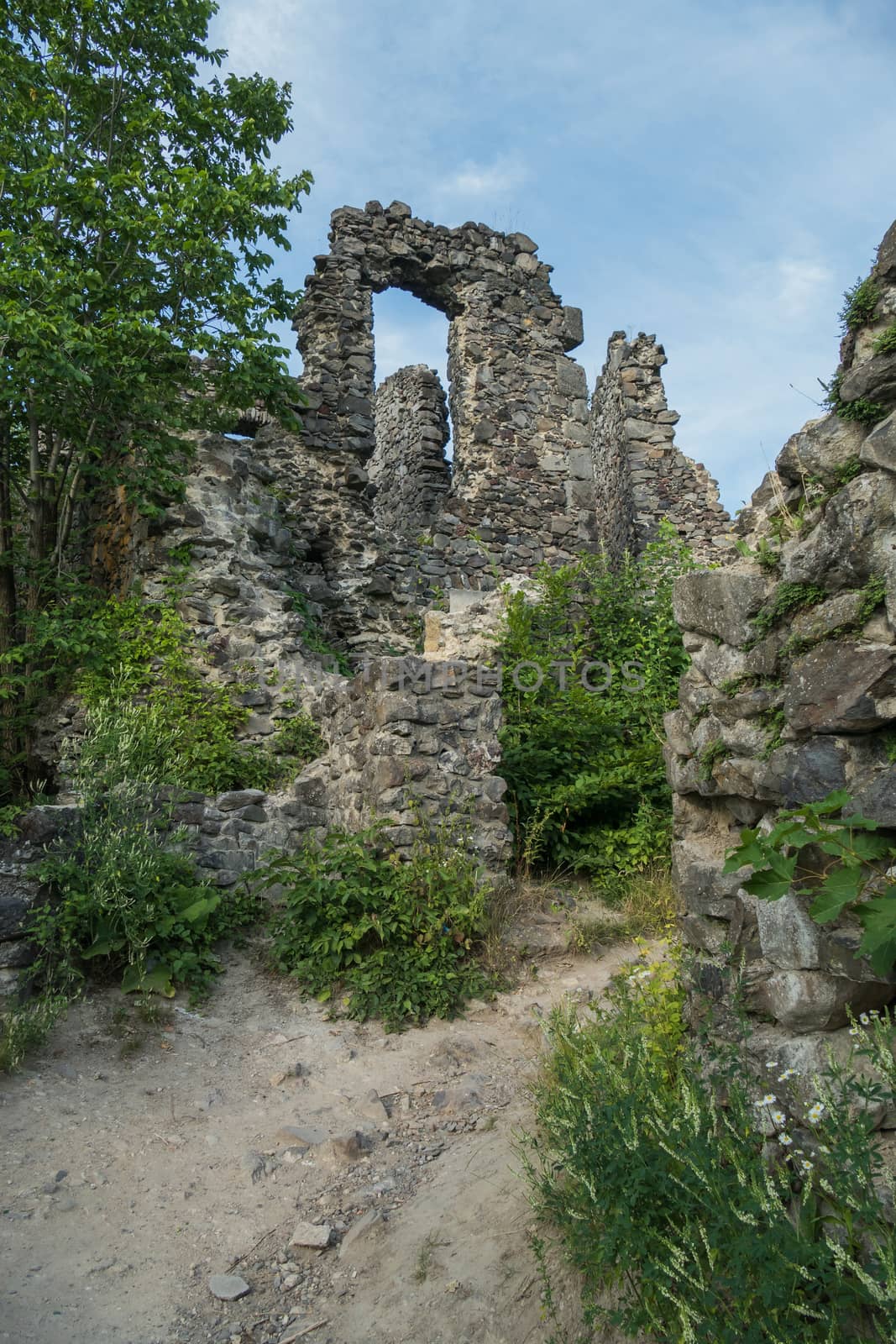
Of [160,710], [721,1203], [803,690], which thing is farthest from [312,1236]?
[160,710]

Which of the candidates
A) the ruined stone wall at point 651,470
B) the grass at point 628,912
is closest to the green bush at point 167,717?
the grass at point 628,912

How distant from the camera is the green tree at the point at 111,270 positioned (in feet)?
21.6

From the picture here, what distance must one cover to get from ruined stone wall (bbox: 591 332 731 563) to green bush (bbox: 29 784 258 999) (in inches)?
354

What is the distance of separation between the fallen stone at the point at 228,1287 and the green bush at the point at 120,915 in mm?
1878

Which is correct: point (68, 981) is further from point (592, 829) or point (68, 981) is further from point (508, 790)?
point (592, 829)

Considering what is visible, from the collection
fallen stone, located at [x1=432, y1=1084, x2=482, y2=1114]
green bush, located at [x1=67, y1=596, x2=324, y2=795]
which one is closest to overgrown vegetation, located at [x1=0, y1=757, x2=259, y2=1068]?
green bush, located at [x1=67, y1=596, x2=324, y2=795]

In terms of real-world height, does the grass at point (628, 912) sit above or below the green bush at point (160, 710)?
below

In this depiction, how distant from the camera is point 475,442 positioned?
1118 centimetres

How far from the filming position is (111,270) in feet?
23.8

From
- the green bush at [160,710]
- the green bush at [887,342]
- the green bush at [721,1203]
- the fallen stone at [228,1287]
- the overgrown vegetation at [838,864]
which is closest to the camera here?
the green bush at [721,1203]

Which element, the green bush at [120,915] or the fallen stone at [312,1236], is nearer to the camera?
the fallen stone at [312,1236]

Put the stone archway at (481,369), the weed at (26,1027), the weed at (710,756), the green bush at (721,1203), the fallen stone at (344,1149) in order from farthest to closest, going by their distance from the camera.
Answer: the stone archway at (481,369)
the weed at (26,1027)
the fallen stone at (344,1149)
the weed at (710,756)
the green bush at (721,1203)

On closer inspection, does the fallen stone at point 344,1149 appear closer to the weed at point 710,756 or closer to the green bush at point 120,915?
the green bush at point 120,915

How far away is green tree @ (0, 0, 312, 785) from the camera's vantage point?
→ 6.59 metres
